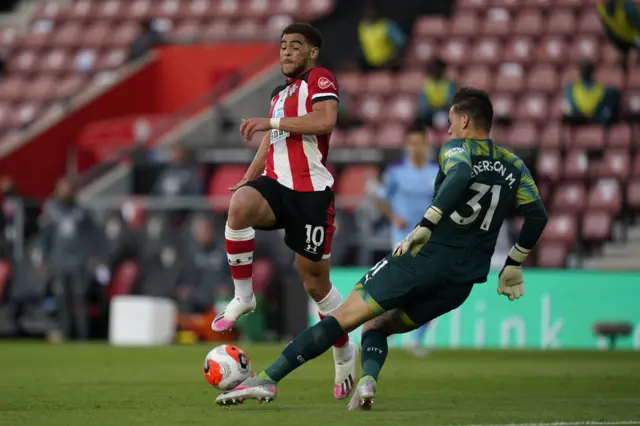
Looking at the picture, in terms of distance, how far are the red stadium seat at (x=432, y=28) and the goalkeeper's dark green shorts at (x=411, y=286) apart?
1636cm

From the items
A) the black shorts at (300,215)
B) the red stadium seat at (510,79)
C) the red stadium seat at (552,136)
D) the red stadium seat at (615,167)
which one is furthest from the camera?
the red stadium seat at (510,79)

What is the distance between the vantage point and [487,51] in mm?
22734

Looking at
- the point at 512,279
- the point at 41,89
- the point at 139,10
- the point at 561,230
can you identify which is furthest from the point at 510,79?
the point at 512,279

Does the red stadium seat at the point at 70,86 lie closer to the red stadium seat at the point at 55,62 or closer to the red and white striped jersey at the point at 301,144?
the red stadium seat at the point at 55,62

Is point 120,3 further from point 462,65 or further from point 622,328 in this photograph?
point 622,328

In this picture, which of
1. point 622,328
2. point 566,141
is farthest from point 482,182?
point 566,141

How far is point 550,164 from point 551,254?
2391 millimetres

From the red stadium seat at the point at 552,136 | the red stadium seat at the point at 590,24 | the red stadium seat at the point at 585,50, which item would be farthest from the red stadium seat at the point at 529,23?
the red stadium seat at the point at 552,136

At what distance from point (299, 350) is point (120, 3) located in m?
22.1

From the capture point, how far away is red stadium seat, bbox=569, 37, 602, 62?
72.3 ft

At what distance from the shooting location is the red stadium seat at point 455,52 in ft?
74.4

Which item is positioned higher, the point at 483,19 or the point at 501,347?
the point at 483,19

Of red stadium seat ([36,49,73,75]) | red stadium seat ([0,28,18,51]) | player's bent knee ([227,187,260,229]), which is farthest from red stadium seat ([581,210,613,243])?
red stadium seat ([0,28,18,51])

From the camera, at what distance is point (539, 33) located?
22859 millimetres
